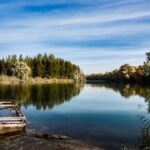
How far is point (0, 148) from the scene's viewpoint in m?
20.2

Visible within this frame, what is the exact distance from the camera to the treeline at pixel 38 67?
435ft

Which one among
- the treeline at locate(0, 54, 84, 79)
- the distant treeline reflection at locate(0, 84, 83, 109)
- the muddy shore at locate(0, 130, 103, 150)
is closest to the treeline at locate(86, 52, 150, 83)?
the treeline at locate(0, 54, 84, 79)

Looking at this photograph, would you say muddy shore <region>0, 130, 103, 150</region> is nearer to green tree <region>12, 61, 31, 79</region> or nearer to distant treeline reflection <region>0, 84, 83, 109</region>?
distant treeline reflection <region>0, 84, 83, 109</region>

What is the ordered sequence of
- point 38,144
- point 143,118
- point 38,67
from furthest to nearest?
point 38,67 → point 143,118 → point 38,144

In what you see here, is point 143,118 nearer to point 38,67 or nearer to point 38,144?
point 38,144

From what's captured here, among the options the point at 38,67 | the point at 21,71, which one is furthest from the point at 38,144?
the point at 38,67

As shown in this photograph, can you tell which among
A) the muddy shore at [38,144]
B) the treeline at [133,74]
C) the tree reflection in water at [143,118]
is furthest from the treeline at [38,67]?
the muddy shore at [38,144]

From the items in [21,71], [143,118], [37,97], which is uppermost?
[21,71]

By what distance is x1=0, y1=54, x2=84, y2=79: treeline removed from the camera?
132 meters

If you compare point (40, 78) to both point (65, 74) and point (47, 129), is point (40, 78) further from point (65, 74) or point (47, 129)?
point (47, 129)

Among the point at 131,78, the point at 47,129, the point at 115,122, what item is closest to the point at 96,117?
the point at 115,122

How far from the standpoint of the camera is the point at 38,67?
14462 cm

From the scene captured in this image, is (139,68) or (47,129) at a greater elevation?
(139,68)

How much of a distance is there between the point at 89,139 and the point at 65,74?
14497 centimetres
